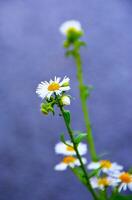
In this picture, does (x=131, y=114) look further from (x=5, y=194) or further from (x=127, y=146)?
(x=5, y=194)

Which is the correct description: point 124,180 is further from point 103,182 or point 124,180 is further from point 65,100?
point 65,100

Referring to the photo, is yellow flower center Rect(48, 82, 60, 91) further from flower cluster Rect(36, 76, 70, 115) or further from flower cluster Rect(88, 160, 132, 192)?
flower cluster Rect(88, 160, 132, 192)

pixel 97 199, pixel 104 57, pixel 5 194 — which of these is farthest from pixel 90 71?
pixel 97 199

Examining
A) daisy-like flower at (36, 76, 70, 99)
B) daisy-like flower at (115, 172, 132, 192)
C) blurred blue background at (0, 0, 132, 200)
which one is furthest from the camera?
blurred blue background at (0, 0, 132, 200)

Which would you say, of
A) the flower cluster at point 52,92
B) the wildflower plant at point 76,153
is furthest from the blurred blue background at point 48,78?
the flower cluster at point 52,92

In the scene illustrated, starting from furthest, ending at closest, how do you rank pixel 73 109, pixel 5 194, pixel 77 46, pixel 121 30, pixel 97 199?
pixel 121 30 < pixel 73 109 < pixel 5 194 < pixel 77 46 < pixel 97 199

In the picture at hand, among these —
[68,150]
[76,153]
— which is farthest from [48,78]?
[76,153]

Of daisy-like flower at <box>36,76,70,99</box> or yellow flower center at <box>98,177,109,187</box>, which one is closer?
daisy-like flower at <box>36,76,70,99</box>

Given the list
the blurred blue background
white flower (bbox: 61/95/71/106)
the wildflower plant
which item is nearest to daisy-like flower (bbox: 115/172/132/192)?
the wildflower plant

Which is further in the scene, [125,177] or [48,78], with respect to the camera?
[48,78]
